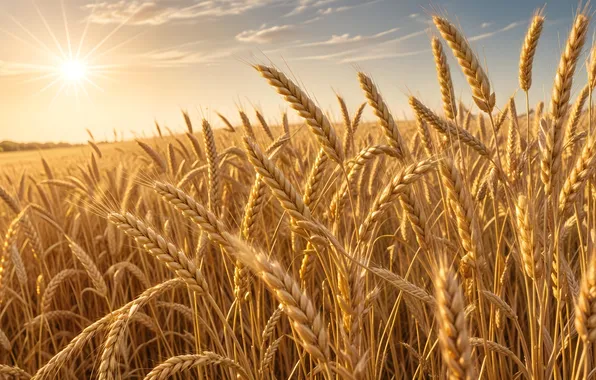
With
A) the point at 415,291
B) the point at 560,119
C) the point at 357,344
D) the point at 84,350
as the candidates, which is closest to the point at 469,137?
the point at 560,119

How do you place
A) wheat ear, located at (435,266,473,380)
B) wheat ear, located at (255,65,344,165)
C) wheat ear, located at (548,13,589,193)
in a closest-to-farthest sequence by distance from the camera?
1. wheat ear, located at (435,266,473,380)
2. wheat ear, located at (255,65,344,165)
3. wheat ear, located at (548,13,589,193)

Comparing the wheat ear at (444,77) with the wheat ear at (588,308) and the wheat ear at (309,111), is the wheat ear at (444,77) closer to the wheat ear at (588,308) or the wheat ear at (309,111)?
the wheat ear at (309,111)

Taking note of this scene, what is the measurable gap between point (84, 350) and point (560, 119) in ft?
11.3

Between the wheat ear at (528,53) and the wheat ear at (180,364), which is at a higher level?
the wheat ear at (528,53)

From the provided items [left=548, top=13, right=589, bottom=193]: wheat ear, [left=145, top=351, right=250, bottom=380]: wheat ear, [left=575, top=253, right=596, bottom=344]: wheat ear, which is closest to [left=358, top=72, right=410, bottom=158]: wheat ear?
[left=548, top=13, right=589, bottom=193]: wheat ear

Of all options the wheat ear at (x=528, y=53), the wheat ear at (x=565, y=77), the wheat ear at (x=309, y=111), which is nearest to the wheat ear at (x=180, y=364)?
the wheat ear at (x=309, y=111)

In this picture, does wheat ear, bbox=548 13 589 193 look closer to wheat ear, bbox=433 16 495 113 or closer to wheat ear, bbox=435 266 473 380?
wheat ear, bbox=433 16 495 113

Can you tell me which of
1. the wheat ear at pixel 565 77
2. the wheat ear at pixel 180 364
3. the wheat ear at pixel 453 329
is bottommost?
the wheat ear at pixel 180 364

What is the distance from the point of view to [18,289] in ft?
12.6

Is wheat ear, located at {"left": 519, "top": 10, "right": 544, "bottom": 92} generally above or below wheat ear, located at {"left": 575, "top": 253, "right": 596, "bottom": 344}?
above

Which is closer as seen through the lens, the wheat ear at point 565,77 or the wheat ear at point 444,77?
the wheat ear at point 565,77

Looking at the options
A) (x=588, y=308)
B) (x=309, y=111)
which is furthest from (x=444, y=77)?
(x=588, y=308)

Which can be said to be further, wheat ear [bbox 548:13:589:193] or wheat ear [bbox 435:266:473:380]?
wheat ear [bbox 548:13:589:193]

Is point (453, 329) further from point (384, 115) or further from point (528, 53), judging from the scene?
point (528, 53)
